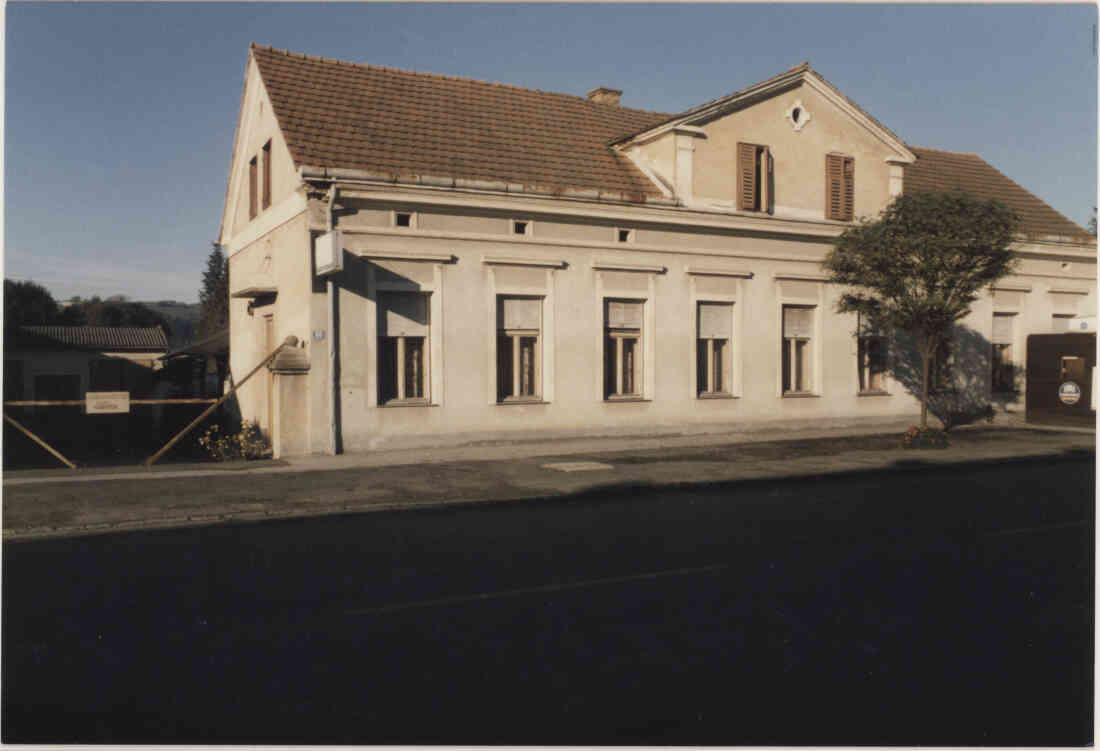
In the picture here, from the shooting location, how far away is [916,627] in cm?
582

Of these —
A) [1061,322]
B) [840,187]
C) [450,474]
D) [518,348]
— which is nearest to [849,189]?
[840,187]

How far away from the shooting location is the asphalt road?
14.5 ft

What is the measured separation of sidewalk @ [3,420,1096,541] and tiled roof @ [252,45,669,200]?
539cm

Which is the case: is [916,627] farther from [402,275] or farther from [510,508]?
[402,275]

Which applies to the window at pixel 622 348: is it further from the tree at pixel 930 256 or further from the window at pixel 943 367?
the window at pixel 943 367

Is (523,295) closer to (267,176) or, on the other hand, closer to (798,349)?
(267,176)

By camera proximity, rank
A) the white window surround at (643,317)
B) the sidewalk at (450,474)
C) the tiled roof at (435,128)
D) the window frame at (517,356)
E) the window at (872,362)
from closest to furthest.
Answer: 1. the sidewalk at (450,474)
2. the tiled roof at (435,128)
3. the window frame at (517,356)
4. the white window surround at (643,317)
5. the window at (872,362)

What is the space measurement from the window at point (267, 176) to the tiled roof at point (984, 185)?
16.5 meters

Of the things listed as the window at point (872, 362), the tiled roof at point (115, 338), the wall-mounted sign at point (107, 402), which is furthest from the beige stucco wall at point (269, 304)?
the tiled roof at point (115, 338)

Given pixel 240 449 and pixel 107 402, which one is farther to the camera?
pixel 240 449

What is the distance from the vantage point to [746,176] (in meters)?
20.0

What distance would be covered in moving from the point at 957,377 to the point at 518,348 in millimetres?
12640

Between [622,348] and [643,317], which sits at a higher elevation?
[643,317]

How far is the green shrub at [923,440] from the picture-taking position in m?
17.7
